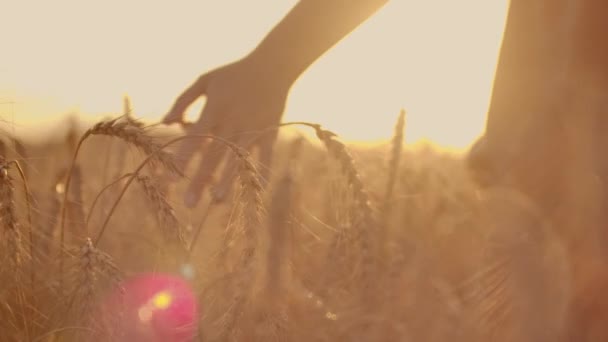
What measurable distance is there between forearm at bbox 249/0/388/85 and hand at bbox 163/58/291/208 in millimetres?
31

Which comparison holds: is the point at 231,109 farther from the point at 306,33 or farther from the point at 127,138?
the point at 127,138

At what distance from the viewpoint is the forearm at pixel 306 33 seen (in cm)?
217

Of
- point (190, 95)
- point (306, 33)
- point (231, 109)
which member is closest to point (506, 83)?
point (306, 33)

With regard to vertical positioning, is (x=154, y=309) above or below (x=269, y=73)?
below

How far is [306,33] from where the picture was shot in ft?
7.22

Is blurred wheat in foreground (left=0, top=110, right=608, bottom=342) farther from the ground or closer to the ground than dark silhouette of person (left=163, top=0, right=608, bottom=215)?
closer to the ground

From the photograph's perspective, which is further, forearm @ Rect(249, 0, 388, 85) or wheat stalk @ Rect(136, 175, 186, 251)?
forearm @ Rect(249, 0, 388, 85)

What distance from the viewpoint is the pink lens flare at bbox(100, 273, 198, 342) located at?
1.34 meters

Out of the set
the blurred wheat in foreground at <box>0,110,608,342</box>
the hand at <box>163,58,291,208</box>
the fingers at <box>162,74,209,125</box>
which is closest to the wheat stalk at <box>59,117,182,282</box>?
the blurred wheat in foreground at <box>0,110,608,342</box>

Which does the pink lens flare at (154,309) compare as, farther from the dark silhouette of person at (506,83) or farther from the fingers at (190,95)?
the fingers at (190,95)

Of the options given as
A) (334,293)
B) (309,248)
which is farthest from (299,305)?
(309,248)

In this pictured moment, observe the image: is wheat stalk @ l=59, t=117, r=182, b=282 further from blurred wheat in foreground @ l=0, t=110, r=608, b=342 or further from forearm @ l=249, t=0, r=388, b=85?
forearm @ l=249, t=0, r=388, b=85

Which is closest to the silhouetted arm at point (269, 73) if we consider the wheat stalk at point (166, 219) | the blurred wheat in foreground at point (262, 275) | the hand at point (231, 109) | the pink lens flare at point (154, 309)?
the hand at point (231, 109)

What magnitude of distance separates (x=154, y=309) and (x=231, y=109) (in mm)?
693
